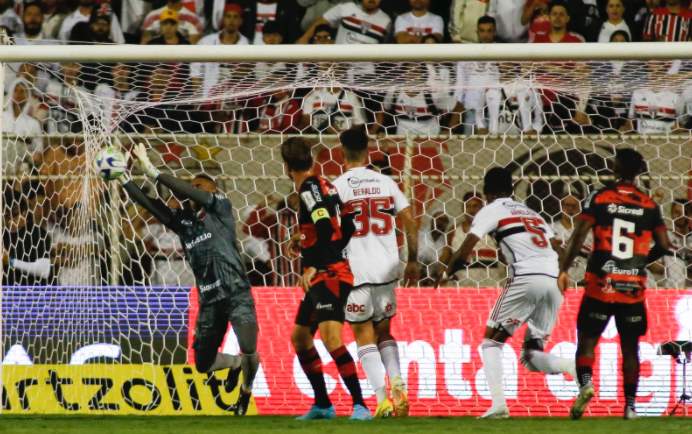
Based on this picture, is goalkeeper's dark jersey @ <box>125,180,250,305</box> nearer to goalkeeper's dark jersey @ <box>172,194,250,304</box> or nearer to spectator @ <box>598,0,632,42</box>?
goalkeeper's dark jersey @ <box>172,194,250,304</box>

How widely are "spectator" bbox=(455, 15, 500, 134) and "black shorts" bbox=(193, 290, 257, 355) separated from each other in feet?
7.41

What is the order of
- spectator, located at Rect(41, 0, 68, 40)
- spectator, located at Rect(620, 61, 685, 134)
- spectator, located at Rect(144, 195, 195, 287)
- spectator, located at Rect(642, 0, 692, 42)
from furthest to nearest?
spectator, located at Rect(41, 0, 68, 40) → spectator, located at Rect(642, 0, 692, 42) → spectator, located at Rect(144, 195, 195, 287) → spectator, located at Rect(620, 61, 685, 134)

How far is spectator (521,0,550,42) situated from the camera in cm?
1260

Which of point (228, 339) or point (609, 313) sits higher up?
point (609, 313)

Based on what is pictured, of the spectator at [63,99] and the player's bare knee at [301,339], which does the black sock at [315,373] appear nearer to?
the player's bare knee at [301,339]

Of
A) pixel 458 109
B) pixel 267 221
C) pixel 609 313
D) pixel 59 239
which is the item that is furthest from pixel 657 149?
pixel 59 239

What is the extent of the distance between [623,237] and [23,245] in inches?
168

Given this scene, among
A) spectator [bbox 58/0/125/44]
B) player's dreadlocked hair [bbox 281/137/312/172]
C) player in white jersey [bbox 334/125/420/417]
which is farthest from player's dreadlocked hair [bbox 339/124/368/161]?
spectator [bbox 58/0/125/44]

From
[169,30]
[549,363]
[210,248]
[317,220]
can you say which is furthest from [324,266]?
[169,30]

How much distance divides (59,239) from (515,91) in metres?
3.49

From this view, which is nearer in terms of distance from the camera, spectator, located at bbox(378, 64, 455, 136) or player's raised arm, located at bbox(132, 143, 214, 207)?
player's raised arm, located at bbox(132, 143, 214, 207)

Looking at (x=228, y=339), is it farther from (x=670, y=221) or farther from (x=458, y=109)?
(x=670, y=221)

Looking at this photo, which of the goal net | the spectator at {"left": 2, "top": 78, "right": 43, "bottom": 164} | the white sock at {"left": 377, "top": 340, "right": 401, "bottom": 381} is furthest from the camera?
the spectator at {"left": 2, "top": 78, "right": 43, "bottom": 164}

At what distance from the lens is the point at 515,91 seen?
9898 millimetres
